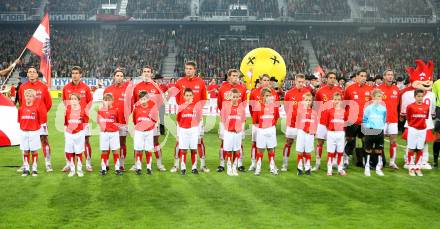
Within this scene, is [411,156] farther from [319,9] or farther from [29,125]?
[319,9]

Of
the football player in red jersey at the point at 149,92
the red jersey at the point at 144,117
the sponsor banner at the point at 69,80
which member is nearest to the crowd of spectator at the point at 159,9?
the sponsor banner at the point at 69,80

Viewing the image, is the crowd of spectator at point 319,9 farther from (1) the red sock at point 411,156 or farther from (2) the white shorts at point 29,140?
(2) the white shorts at point 29,140

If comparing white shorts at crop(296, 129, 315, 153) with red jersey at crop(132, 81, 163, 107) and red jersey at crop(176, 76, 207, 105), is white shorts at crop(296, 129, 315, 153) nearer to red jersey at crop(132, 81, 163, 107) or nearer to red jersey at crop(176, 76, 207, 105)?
red jersey at crop(176, 76, 207, 105)

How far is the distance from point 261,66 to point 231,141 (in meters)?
10.1

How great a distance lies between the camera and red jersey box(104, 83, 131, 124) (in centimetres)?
1241

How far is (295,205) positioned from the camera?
30.7 ft

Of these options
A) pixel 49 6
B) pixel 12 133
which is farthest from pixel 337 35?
pixel 12 133

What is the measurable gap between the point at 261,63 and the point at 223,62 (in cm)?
2488

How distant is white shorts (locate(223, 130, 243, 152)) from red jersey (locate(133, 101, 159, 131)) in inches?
60.5

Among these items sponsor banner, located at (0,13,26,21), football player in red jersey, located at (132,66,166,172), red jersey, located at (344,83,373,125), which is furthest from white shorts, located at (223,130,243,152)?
sponsor banner, located at (0,13,26,21)

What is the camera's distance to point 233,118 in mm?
12219

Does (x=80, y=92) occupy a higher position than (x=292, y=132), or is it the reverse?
(x=80, y=92)

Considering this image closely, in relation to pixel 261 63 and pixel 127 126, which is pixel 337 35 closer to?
pixel 261 63

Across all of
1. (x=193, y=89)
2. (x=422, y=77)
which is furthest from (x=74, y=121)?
(x=422, y=77)
